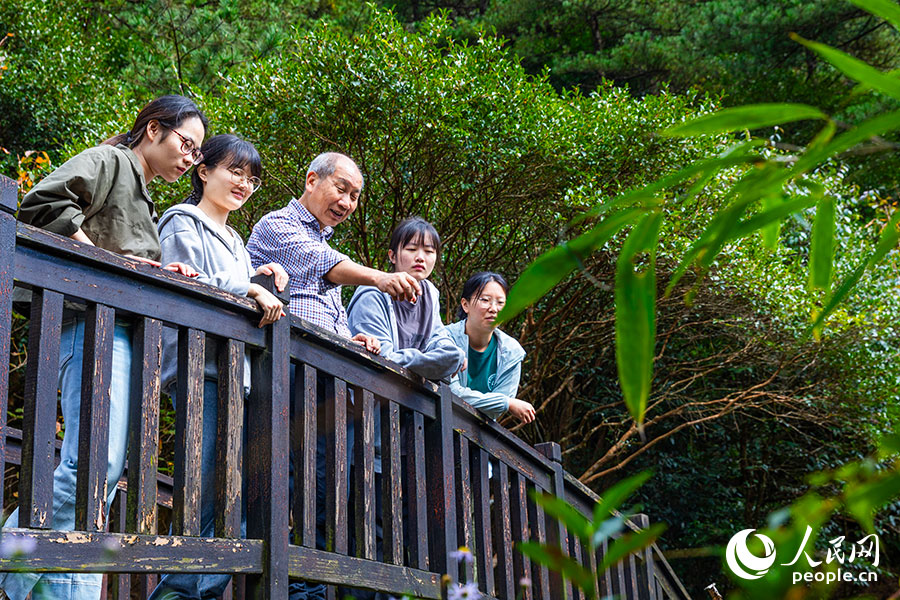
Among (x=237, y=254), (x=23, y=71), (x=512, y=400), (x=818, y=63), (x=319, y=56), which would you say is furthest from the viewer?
(x=818, y=63)

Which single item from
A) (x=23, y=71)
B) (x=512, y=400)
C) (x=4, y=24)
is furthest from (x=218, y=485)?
(x=4, y=24)

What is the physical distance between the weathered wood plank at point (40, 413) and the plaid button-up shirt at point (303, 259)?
129 centimetres

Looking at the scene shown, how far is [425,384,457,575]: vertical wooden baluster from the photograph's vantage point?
303 cm

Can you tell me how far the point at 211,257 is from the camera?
108 inches

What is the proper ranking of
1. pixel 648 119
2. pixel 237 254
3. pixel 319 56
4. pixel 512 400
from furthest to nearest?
pixel 648 119, pixel 319 56, pixel 512 400, pixel 237 254

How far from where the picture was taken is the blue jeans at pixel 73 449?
6.29 feet

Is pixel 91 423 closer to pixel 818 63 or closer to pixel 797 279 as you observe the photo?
pixel 797 279

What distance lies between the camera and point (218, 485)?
2240 millimetres

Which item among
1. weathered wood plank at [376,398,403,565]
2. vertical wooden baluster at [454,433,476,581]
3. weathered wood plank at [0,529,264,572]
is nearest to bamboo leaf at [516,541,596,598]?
weathered wood plank at [0,529,264,572]

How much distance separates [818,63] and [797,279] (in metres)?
6.34

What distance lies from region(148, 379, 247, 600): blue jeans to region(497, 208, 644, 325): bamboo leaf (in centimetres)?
187

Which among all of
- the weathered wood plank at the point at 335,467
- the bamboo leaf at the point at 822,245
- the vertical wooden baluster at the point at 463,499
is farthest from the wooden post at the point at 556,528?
the bamboo leaf at the point at 822,245

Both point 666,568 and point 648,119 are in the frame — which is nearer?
point 666,568

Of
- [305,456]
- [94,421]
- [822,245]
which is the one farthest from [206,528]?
[822,245]
